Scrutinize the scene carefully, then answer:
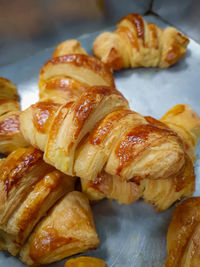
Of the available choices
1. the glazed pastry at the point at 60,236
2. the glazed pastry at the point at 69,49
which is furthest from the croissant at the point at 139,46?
the glazed pastry at the point at 60,236

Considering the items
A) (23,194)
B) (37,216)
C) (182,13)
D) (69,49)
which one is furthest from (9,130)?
(182,13)

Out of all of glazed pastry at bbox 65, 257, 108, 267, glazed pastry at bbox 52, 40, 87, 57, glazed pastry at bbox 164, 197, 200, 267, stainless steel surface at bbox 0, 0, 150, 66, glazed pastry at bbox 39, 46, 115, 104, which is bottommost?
glazed pastry at bbox 65, 257, 108, 267

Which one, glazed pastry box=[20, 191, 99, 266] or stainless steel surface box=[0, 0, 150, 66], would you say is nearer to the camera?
glazed pastry box=[20, 191, 99, 266]

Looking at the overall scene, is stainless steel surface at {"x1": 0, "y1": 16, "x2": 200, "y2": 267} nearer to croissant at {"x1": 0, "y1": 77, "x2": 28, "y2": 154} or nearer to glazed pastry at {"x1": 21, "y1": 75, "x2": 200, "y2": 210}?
croissant at {"x1": 0, "y1": 77, "x2": 28, "y2": 154}

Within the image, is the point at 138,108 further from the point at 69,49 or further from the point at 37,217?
the point at 37,217

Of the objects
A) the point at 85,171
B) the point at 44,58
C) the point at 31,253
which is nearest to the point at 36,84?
the point at 44,58

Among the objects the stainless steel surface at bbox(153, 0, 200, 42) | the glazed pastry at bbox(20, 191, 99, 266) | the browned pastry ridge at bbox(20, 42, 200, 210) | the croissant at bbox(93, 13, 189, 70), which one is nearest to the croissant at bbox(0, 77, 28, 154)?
the browned pastry ridge at bbox(20, 42, 200, 210)
